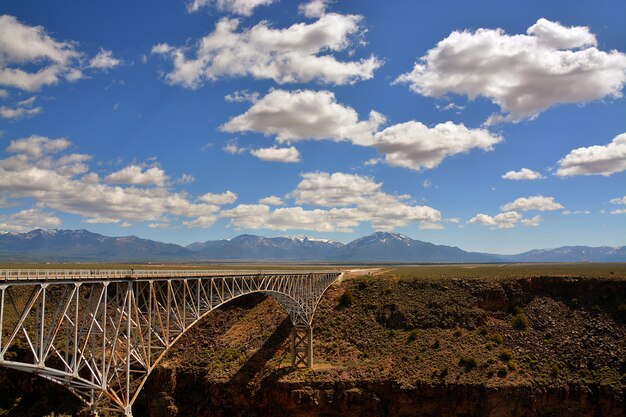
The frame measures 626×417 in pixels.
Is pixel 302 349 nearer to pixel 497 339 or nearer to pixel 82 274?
pixel 497 339

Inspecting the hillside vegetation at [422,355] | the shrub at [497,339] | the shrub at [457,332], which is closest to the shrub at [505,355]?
the hillside vegetation at [422,355]

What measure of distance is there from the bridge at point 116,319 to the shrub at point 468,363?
60.3ft

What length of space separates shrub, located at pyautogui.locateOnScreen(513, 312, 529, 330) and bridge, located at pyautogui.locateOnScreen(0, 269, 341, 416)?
90.1 feet

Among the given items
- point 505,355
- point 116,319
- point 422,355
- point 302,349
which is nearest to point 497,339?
point 505,355

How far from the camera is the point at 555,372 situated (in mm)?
58875

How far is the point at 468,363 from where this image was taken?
199 ft

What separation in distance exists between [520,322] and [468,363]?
13164mm

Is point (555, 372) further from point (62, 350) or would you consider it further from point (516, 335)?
point (62, 350)

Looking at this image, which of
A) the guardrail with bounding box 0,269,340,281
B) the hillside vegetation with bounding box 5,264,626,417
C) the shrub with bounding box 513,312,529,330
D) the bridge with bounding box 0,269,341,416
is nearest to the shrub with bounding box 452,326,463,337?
the hillside vegetation with bounding box 5,264,626,417

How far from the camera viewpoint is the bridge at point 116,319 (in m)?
26.0

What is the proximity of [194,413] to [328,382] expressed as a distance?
1603 centimetres

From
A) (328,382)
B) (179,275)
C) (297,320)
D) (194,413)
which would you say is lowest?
(194,413)

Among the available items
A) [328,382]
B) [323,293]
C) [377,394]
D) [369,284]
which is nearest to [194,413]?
[328,382]

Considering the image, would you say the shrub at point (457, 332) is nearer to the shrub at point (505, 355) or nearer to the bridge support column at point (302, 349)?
the shrub at point (505, 355)
